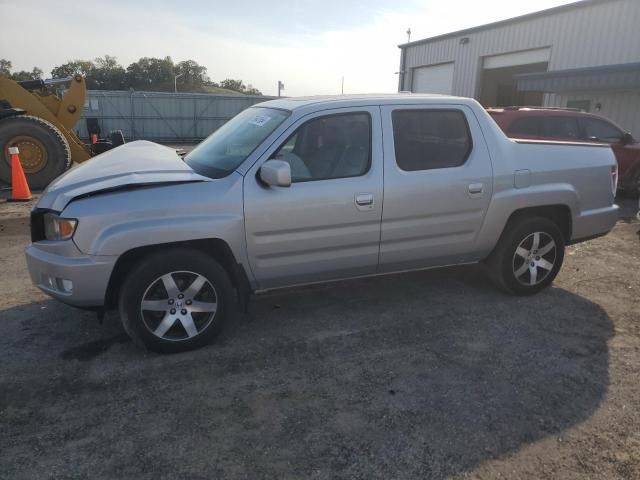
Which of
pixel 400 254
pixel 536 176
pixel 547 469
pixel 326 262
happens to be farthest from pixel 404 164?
pixel 547 469

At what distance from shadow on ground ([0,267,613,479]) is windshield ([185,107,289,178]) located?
1.31 meters

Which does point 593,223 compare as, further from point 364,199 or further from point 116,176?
point 116,176

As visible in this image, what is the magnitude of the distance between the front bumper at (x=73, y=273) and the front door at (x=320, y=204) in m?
1.01

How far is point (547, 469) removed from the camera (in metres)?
2.47

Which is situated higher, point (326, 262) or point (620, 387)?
point (326, 262)

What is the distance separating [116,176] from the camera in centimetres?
346

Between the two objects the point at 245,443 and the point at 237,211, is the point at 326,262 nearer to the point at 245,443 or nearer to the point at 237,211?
the point at 237,211

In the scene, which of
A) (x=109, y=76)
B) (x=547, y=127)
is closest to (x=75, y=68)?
(x=109, y=76)

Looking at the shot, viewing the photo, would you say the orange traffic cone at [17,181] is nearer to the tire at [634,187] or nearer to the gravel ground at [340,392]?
the gravel ground at [340,392]

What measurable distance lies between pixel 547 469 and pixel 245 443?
5.17ft

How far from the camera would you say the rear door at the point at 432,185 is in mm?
3898

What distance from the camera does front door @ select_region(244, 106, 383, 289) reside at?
3.54m

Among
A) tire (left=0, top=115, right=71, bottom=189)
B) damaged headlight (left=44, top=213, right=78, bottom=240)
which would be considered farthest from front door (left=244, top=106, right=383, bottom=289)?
tire (left=0, top=115, right=71, bottom=189)

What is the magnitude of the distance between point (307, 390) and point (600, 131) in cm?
928
